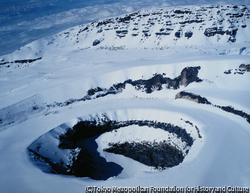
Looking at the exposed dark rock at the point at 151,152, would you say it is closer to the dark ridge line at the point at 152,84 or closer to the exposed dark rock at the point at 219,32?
the dark ridge line at the point at 152,84

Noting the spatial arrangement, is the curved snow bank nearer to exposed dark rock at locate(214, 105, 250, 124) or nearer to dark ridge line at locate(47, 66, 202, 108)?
exposed dark rock at locate(214, 105, 250, 124)

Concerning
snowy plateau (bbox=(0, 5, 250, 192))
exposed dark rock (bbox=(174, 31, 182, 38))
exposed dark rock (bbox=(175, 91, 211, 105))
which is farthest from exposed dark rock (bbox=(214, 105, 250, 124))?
exposed dark rock (bbox=(174, 31, 182, 38))

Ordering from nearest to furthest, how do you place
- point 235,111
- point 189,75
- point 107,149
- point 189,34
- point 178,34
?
point 235,111, point 107,149, point 189,75, point 189,34, point 178,34

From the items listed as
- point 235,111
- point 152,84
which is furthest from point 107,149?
point 235,111

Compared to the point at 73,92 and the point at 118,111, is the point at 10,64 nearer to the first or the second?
the point at 73,92

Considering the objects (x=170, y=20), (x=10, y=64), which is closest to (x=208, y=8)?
(x=170, y=20)

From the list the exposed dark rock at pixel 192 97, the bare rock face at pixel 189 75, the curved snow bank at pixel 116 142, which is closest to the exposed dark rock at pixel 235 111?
the exposed dark rock at pixel 192 97

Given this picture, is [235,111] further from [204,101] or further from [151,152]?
[151,152]
